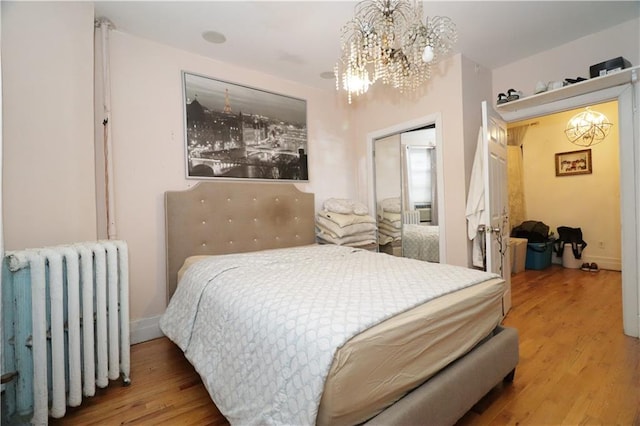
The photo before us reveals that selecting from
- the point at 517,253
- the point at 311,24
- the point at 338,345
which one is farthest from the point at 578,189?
the point at 338,345

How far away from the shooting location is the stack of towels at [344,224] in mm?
3109

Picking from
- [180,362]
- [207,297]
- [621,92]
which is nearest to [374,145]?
[621,92]

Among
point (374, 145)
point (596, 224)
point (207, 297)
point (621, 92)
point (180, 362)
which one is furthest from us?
point (596, 224)

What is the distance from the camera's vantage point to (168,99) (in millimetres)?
2580

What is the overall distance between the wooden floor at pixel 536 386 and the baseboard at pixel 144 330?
7 centimetres

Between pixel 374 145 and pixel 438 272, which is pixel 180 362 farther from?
pixel 374 145

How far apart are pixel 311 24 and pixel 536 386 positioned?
296cm

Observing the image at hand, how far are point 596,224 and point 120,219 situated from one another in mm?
6493

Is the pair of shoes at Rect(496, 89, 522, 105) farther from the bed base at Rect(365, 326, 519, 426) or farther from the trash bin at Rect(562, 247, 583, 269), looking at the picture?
the trash bin at Rect(562, 247, 583, 269)

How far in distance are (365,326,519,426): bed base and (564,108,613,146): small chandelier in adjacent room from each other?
4.61 m

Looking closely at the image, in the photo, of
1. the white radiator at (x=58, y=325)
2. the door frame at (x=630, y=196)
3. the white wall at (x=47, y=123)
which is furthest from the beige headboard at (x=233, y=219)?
the door frame at (x=630, y=196)

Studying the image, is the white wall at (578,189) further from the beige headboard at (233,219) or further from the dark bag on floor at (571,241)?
the beige headboard at (233,219)

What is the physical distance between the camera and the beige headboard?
2.48 metres

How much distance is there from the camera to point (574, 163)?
4.78 m
